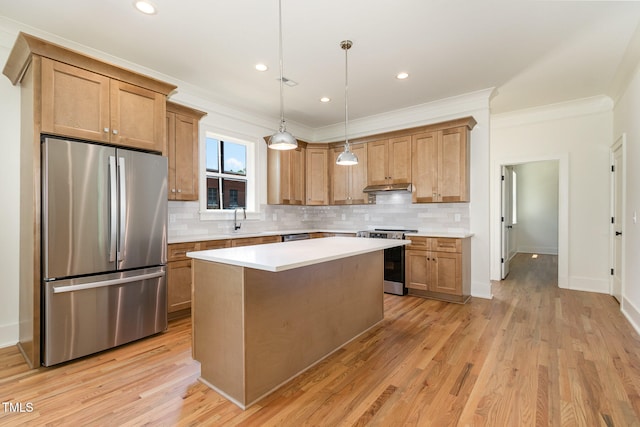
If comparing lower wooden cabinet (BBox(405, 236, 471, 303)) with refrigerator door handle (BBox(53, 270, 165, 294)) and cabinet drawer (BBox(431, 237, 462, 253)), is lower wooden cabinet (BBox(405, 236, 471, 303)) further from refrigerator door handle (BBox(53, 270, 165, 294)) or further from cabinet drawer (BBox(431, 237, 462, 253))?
refrigerator door handle (BBox(53, 270, 165, 294))

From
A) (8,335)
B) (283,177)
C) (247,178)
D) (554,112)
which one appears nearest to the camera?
(8,335)

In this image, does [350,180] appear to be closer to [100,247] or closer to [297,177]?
[297,177]

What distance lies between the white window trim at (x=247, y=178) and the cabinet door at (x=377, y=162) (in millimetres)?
1909

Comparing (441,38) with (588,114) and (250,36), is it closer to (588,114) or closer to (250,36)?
(250,36)

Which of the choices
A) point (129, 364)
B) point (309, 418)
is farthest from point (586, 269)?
point (129, 364)

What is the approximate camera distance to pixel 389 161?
5.01 m

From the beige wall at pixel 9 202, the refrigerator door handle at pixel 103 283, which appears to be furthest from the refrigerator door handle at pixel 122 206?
the beige wall at pixel 9 202

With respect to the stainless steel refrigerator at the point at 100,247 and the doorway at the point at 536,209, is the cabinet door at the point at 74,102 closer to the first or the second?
the stainless steel refrigerator at the point at 100,247

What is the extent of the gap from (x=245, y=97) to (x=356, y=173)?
86.1 inches

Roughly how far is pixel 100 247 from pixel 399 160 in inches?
158

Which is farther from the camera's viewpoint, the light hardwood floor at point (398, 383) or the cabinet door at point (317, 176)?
the cabinet door at point (317, 176)

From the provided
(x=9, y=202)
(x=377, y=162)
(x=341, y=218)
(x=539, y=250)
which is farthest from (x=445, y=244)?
(x=539, y=250)

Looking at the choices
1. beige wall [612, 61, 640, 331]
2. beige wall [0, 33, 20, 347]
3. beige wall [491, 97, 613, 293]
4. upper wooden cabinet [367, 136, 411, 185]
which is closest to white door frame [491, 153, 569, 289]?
beige wall [491, 97, 613, 293]

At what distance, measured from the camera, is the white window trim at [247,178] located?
439cm
